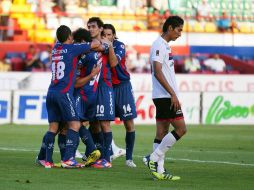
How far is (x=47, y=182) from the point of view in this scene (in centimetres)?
1015

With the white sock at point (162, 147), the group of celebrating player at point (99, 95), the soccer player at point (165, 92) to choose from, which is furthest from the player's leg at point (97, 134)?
the white sock at point (162, 147)

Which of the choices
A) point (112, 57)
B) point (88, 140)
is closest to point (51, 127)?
point (88, 140)

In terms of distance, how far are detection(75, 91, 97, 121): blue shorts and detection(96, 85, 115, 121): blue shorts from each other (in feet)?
0.22

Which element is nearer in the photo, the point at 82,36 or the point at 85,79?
the point at 85,79

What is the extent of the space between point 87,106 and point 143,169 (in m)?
1.24

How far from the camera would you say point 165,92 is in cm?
1123

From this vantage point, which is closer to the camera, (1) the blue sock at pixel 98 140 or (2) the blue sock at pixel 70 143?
(2) the blue sock at pixel 70 143

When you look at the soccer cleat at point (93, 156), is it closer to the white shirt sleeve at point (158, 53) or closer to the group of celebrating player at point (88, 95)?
the group of celebrating player at point (88, 95)

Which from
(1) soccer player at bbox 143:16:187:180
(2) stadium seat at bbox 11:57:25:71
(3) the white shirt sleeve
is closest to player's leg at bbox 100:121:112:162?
(1) soccer player at bbox 143:16:187:180

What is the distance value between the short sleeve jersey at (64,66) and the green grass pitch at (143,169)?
1120mm

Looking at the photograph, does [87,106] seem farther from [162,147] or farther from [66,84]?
[162,147]

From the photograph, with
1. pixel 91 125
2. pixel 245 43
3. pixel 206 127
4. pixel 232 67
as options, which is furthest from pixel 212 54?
pixel 91 125

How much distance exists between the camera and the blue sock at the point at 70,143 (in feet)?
39.8

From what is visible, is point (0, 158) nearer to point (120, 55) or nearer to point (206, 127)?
point (120, 55)
